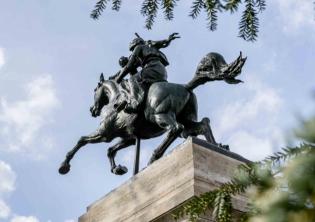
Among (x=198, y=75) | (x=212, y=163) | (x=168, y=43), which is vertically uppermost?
(x=168, y=43)

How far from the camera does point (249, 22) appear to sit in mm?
2713

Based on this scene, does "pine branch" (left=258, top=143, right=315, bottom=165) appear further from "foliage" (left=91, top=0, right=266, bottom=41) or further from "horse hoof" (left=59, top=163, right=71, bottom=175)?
"horse hoof" (left=59, top=163, right=71, bottom=175)

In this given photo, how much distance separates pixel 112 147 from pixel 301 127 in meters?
9.44

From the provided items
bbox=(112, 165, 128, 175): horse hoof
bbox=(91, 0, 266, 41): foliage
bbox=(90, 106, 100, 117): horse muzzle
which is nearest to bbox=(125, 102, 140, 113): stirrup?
bbox=(112, 165, 128, 175): horse hoof

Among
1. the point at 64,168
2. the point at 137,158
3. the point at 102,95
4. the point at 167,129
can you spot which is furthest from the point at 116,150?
the point at 167,129

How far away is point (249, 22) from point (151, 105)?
6.38 metres

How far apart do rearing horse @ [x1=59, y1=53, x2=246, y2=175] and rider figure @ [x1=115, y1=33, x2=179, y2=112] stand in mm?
170

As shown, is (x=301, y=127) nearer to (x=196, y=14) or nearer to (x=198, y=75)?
(x=196, y=14)

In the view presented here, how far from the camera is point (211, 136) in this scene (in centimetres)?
893

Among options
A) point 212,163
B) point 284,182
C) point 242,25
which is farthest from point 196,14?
point 212,163

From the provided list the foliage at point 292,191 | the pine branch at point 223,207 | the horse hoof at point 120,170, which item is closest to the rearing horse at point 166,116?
the horse hoof at point 120,170

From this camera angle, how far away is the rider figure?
9.40m

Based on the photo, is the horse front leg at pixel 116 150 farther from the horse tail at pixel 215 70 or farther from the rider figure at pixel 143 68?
the horse tail at pixel 215 70

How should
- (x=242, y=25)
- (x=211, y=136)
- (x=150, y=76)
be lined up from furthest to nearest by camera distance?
(x=150, y=76)
(x=211, y=136)
(x=242, y=25)
